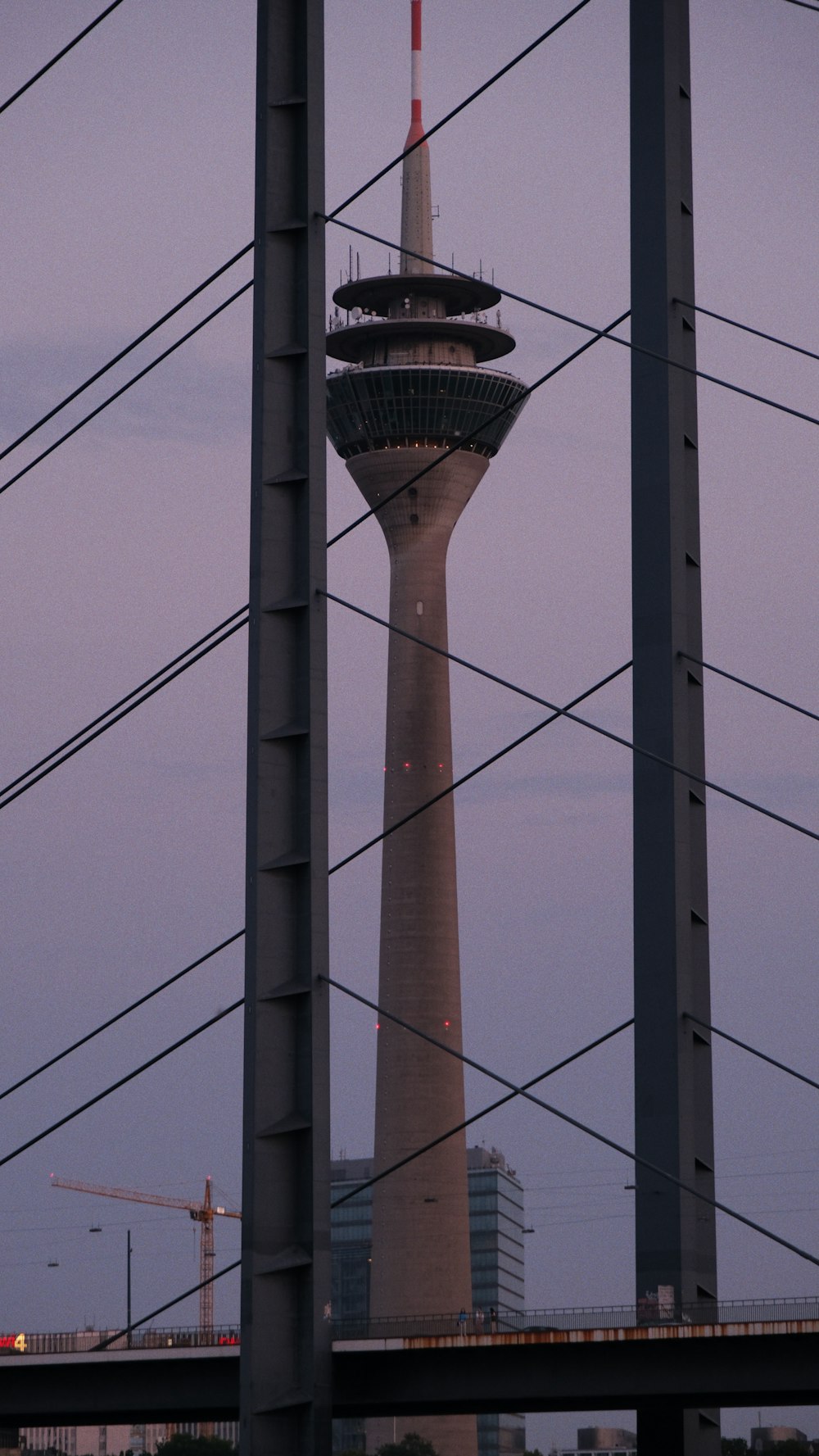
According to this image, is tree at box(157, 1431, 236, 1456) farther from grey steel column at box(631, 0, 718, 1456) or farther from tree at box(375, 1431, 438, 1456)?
grey steel column at box(631, 0, 718, 1456)

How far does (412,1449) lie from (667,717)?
112129mm

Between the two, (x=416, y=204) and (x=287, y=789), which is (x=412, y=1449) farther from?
(x=287, y=789)

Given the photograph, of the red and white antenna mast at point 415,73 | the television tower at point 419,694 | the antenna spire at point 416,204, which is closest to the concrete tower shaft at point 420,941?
the television tower at point 419,694

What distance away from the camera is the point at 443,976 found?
440 feet

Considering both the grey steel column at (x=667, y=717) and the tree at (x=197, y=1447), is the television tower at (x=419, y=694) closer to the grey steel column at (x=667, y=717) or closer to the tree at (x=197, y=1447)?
the tree at (x=197, y=1447)

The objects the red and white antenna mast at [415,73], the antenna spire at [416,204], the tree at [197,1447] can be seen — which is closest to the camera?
the tree at [197,1447]

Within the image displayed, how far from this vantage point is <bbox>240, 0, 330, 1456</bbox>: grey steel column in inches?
1125

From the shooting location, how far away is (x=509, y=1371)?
31.3 meters

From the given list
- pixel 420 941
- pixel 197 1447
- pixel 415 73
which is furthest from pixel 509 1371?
pixel 415 73

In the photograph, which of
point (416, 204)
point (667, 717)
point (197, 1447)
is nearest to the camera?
point (667, 717)

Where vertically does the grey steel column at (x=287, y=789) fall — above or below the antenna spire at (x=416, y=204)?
below

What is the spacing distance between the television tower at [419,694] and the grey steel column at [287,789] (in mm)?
98029

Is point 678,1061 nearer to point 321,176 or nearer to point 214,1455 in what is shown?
point 321,176

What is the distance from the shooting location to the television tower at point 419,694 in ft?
431
